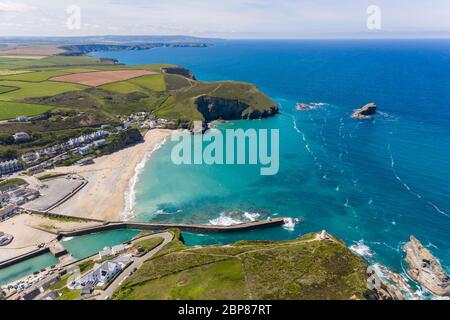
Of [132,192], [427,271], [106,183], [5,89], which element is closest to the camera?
[427,271]

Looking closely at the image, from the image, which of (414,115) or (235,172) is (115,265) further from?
(414,115)

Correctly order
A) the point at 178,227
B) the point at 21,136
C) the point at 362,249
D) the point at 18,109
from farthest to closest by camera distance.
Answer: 1. the point at 18,109
2. the point at 21,136
3. the point at 178,227
4. the point at 362,249

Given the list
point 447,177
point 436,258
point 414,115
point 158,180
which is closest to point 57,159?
point 158,180

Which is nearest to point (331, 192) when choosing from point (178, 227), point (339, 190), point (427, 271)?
point (339, 190)

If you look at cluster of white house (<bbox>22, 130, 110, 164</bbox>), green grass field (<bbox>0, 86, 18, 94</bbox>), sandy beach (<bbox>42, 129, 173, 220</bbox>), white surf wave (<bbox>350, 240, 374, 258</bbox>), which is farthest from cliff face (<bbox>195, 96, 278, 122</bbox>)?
white surf wave (<bbox>350, 240, 374, 258</bbox>)

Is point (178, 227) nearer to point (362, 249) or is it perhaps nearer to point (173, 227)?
point (173, 227)

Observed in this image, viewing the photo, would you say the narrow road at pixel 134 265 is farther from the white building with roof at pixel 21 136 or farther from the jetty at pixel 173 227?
the white building with roof at pixel 21 136

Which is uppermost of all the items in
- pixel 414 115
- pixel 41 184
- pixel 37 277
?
pixel 414 115
